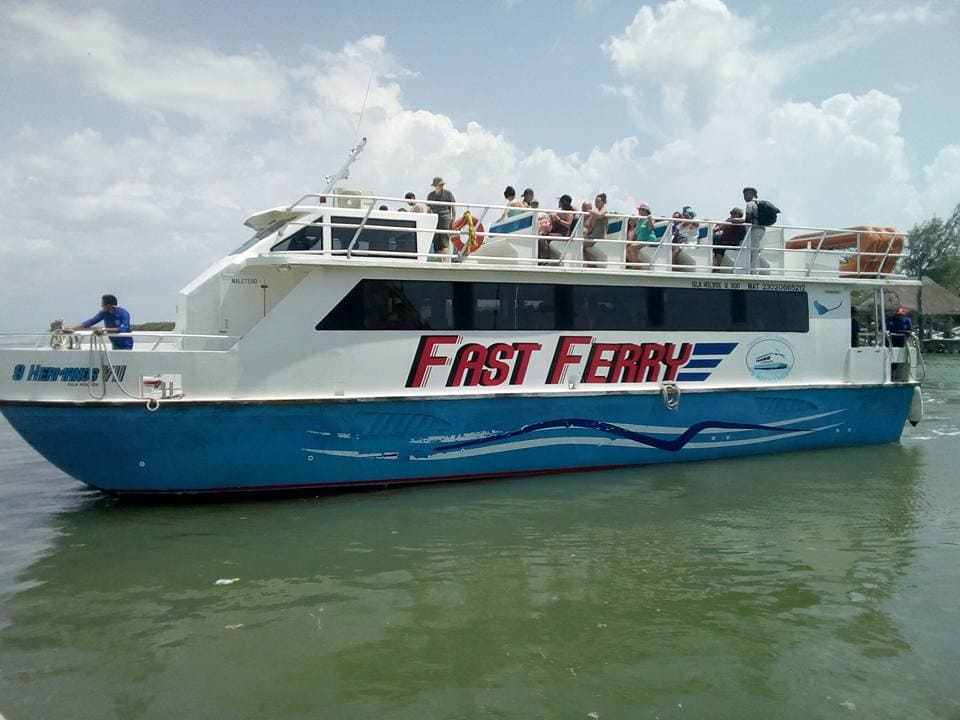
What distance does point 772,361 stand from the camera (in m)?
10.6

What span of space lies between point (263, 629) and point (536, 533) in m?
2.90

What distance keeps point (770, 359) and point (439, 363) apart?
5.08m

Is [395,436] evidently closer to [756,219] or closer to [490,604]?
[490,604]

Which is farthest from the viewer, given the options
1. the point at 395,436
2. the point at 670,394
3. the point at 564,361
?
the point at 670,394

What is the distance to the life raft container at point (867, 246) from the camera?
1159 cm

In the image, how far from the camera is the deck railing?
28.5ft

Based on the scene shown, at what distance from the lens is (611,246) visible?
397 inches

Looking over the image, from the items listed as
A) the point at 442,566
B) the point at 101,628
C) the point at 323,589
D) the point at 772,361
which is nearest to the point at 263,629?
the point at 323,589

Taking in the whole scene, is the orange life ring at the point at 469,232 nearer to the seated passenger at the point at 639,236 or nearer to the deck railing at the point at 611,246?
the deck railing at the point at 611,246

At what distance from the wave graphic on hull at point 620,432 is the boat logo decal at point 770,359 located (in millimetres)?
741

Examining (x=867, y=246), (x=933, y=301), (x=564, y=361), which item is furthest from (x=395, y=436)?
(x=933, y=301)

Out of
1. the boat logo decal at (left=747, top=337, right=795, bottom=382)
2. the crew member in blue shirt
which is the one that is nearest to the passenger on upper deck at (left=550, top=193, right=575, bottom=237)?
the boat logo decal at (left=747, top=337, right=795, bottom=382)

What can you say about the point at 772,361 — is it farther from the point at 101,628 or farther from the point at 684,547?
the point at 101,628

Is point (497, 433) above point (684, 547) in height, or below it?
above
